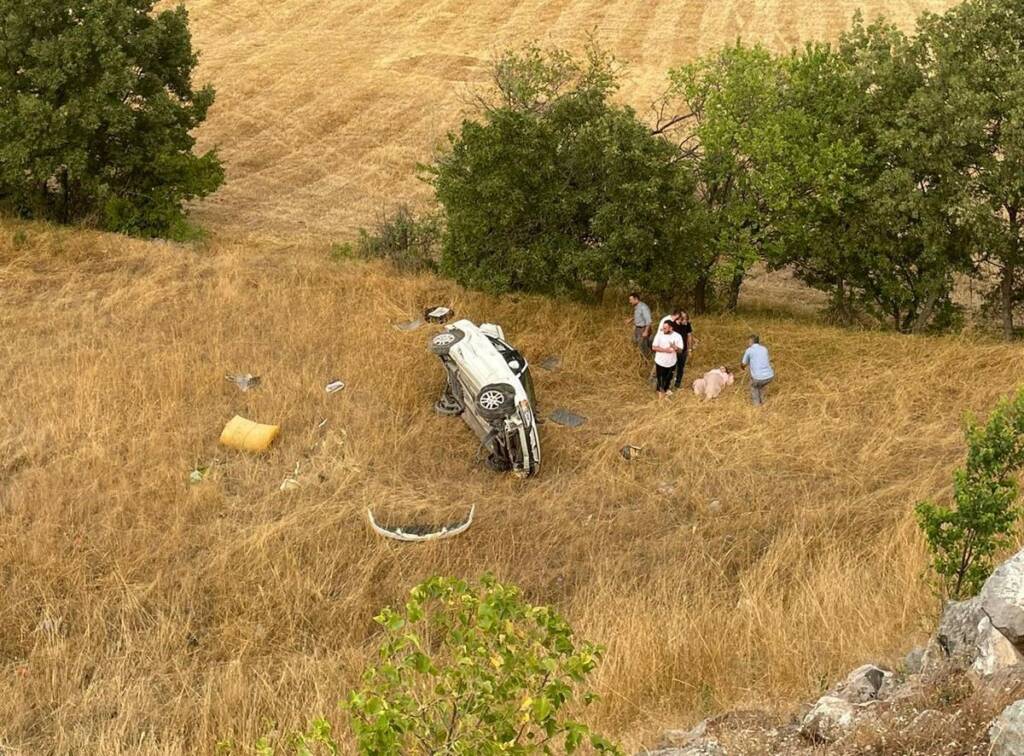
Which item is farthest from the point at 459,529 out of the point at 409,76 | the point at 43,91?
the point at 409,76

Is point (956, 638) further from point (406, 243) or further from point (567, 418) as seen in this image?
point (406, 243)

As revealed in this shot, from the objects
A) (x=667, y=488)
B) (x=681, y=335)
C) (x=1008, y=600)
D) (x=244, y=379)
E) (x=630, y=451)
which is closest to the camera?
(x=1008, y=600)

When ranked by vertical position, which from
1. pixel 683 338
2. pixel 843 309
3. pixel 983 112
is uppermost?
pixel 983 112

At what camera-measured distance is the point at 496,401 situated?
33.8 feet

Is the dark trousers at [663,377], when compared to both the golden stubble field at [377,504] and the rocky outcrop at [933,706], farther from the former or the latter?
the rocky outcrop at [933,706]

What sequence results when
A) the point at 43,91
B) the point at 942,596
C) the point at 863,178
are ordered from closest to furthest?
the point at 942,596 → the point at 863,178 → the point at 43,91

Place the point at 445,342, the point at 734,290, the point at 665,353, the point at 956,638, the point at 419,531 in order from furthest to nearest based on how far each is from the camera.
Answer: the point at 734,290 < the point at 665,353 < the point at 445,342 < the point at 419,531 < the point at 956,638

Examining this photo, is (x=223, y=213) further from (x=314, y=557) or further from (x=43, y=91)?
(x=314, y=557)

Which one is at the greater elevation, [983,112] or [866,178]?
[983,112]

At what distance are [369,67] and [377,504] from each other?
93.3 feet

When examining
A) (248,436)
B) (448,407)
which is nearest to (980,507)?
(448,407)

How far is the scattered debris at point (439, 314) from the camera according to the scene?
47.4 ft

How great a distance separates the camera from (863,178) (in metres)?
15.0

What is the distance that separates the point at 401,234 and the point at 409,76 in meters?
17.9
